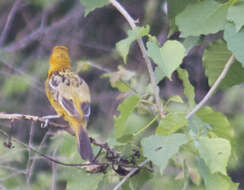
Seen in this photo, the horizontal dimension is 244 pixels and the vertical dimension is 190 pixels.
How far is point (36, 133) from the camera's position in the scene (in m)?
8.31

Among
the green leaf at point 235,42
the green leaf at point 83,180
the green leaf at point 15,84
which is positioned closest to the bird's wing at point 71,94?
the green leaf at point 83,180

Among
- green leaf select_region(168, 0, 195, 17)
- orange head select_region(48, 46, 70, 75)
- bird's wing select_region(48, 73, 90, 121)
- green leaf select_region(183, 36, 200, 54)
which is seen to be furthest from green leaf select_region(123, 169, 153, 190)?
orange head select_region(48, 46, 70, 75)

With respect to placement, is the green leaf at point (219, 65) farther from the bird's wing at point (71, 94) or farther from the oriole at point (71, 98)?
the bird's wing at point (71, 94)

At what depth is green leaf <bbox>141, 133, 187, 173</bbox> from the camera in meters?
2.40

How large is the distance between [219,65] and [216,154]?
66 centimetres

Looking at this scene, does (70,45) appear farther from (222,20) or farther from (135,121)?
(222,20)

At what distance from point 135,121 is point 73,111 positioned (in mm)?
497

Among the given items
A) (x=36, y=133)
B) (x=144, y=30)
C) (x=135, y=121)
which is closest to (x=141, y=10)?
(x=36, y=133)

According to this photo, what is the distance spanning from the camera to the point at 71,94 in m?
4.36

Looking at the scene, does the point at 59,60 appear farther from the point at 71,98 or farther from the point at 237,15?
the point at 237,15

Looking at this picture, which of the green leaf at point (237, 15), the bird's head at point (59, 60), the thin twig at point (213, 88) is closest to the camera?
the green leaf at point (237, 15)

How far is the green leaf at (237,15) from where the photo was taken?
2535 mm

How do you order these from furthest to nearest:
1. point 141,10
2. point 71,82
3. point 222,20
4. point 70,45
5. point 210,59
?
point 141,10 < point 70,45 < point 71,82 < point 210,59 < point 222,20

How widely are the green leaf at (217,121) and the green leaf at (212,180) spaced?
0.38m
